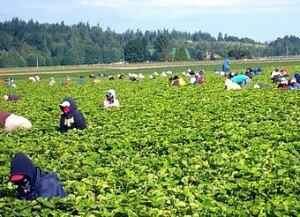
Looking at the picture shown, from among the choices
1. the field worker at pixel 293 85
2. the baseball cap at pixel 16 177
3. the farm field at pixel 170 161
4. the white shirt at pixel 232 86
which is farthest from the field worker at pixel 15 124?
the field worker at pixel 293 85

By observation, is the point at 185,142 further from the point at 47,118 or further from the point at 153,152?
the point at 47,118

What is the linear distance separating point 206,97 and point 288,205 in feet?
49.2

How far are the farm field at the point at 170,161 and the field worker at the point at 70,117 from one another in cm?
37

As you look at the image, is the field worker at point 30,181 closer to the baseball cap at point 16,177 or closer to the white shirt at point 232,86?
the baseball cap at point 16,177

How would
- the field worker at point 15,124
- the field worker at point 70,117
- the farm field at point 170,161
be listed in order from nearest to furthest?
the farm field at point 170,161, the field worker at point 70,117, the field worker at point 15,124

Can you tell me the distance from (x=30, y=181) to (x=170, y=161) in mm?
3106

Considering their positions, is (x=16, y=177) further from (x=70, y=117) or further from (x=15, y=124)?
(x=15, y=124)

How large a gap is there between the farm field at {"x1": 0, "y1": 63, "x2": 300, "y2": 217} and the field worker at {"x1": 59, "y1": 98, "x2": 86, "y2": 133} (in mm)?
368

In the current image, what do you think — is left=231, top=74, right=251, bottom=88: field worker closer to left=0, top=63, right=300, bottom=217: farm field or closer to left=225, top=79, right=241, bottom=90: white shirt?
left=225, top=79, right=241, bottom=90: white shirt

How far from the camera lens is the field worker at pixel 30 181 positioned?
6.81 m

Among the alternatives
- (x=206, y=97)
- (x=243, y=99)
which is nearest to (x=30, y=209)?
(x=243, y=99)

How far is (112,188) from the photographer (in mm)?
7648

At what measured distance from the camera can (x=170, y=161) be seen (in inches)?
366

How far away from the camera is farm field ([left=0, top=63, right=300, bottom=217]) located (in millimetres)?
6359
